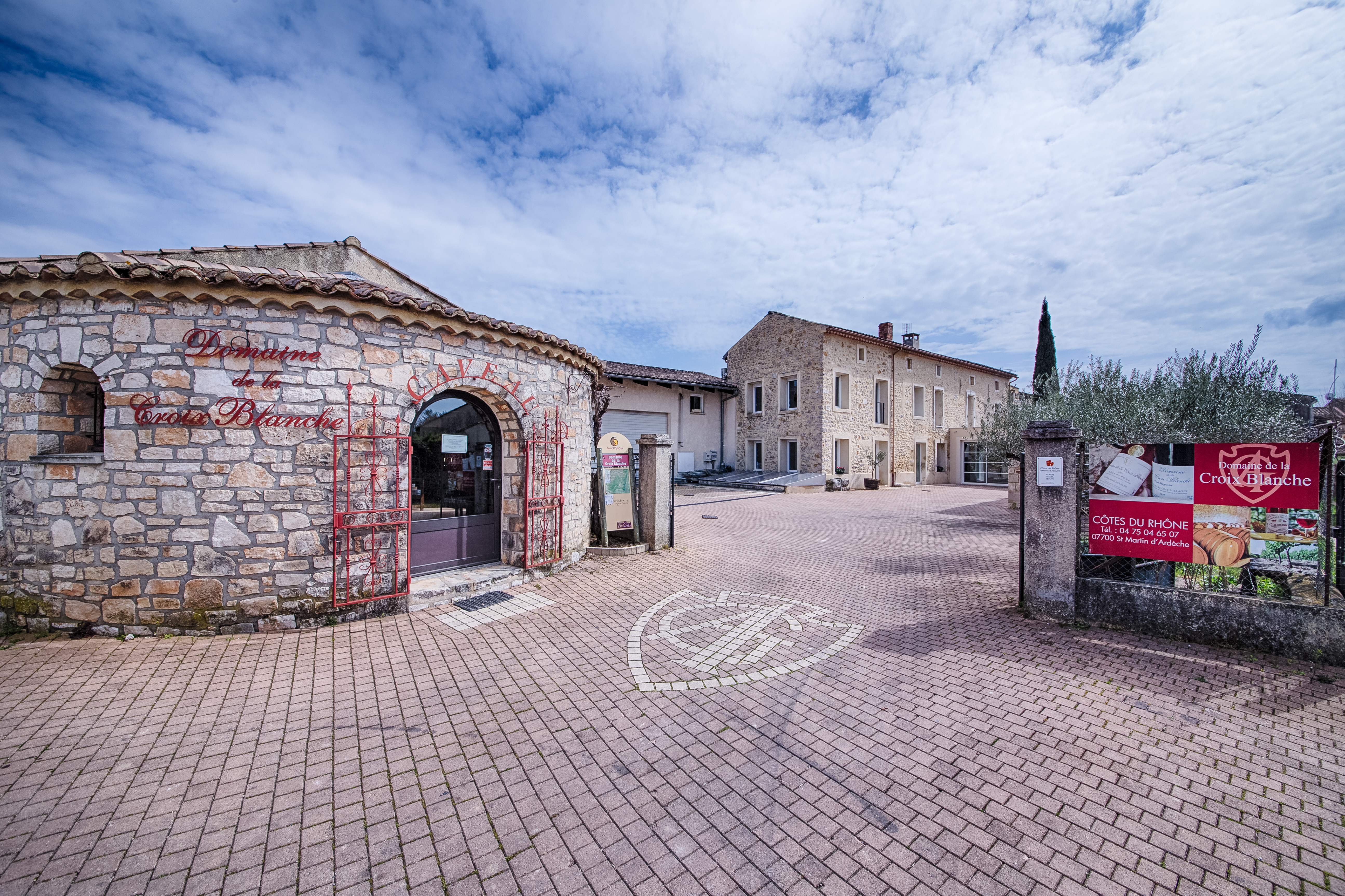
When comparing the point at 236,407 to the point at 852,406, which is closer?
the point at 236,407

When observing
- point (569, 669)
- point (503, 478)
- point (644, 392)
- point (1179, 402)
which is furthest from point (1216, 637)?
point (644, 392)

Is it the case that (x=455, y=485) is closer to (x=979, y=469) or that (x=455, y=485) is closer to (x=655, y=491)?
(x=655, y=491)

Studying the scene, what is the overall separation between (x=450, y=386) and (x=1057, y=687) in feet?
21.7

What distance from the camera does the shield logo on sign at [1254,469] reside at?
4.46m

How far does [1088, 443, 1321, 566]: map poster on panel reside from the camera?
14.5 feet

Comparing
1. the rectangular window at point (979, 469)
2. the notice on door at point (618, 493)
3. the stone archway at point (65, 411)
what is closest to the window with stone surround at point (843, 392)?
the rectangular window at point (979, 469)

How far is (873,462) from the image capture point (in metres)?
22.4

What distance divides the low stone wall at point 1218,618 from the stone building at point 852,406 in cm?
1539

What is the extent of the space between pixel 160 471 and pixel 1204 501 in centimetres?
990

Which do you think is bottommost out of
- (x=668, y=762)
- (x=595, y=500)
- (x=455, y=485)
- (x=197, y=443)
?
(x=668, y=762)

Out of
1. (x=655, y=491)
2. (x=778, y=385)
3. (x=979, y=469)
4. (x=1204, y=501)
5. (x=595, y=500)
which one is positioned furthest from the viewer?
(x=979, y=469)

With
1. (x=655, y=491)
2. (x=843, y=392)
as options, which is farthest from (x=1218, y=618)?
(x=843, y=392)

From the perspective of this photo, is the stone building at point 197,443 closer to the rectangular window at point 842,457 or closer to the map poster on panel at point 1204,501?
the map poster on panel at point 1204,501

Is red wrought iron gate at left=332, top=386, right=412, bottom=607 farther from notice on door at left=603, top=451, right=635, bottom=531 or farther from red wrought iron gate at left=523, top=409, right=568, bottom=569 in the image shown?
notice on door at left=603, top=451, right=635, bottom=531
